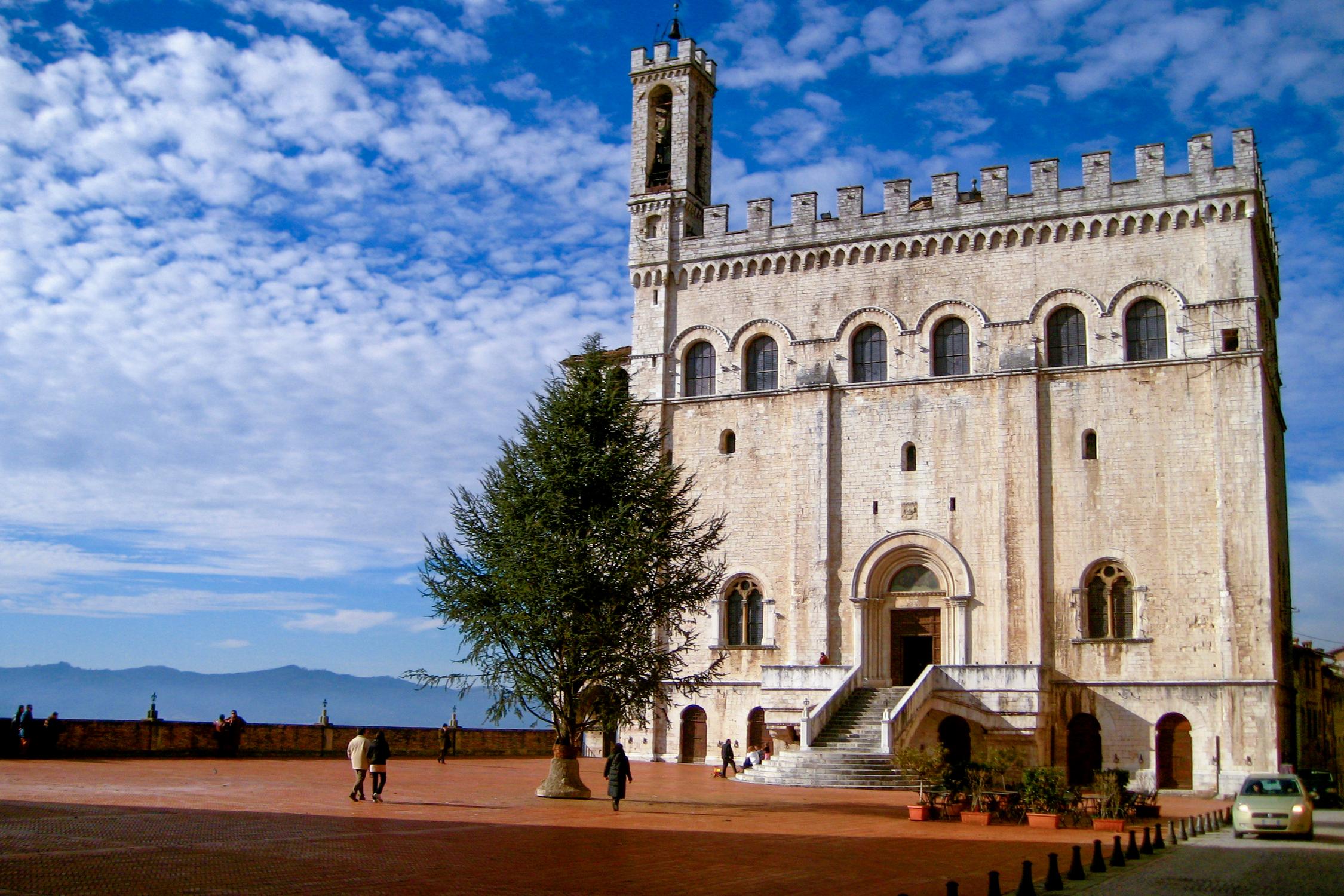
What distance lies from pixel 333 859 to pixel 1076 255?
27705 millimetres

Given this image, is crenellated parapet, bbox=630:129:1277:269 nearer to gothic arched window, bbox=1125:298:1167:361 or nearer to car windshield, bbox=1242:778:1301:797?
gothic arched window, bbox=1125:298:1167:361

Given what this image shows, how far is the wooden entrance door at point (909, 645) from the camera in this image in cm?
3484

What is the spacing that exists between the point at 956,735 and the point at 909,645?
3588 mm

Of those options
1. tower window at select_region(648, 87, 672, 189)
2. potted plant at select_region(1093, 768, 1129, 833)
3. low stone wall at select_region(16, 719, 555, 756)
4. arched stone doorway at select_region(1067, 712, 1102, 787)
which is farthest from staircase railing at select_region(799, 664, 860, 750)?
tower window at select_region(648, 87, 672, 189)

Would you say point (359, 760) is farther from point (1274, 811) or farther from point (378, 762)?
point (1274, 811)

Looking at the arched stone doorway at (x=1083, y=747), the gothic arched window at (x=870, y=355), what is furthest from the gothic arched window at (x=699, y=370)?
the arched stone doorway at (x=1083, y=747)

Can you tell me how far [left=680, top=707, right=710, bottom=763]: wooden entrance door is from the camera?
36688 millimetres

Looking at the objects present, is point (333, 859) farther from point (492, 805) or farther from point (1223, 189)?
point (1223, 189)

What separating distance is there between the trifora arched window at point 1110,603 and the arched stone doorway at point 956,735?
4.15 metres

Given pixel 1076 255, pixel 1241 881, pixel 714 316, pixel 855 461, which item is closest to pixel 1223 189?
pixel 1076 255

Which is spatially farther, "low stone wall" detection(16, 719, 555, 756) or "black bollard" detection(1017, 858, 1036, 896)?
"low stone wall" detection(16, 719, 555, 756)

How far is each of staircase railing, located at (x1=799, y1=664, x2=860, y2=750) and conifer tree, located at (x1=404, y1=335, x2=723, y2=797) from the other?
5.60 meters

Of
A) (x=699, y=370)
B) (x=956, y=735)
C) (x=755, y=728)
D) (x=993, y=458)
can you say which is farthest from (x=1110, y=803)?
(x=699, y=370)

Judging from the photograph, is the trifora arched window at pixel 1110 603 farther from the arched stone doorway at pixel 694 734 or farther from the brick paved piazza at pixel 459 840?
the arched stone doorway at pixel 694 734
